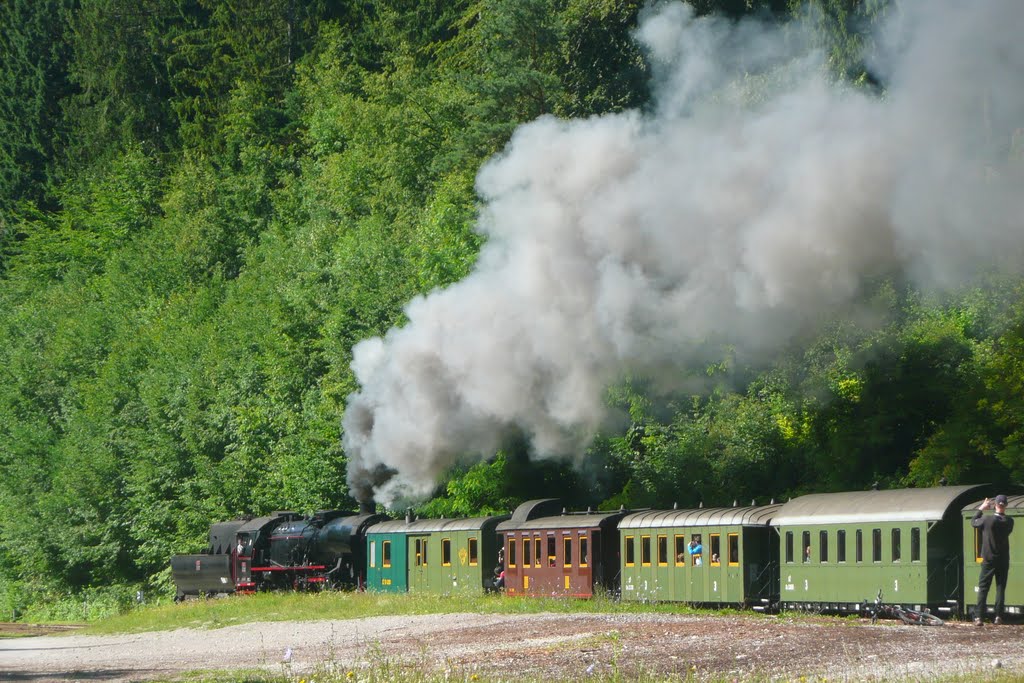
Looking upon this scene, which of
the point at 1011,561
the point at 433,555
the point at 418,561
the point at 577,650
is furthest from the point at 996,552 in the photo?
the point at 418,561

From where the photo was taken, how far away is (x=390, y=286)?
50125 millimetres

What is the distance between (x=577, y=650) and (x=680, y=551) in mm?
8143

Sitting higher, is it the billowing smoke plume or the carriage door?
the billowing smoke plume

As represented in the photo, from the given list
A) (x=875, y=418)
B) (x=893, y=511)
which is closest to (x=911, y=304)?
(x=875, y=418)

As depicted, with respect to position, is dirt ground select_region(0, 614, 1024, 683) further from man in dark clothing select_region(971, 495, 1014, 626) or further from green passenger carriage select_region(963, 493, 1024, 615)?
green passenger carriage select_region(963, 493, 1024, 615)

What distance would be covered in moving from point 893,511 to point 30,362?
52.9 meters

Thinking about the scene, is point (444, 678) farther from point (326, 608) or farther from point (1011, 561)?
point (326, 608)

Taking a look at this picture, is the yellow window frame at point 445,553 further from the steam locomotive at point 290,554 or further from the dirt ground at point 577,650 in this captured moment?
the dirt ground at point 577,650

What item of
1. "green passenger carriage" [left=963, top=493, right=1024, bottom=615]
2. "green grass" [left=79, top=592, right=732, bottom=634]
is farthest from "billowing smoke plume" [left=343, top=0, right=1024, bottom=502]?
"green grass" [left=79, top=592, right=732, bottom=634]

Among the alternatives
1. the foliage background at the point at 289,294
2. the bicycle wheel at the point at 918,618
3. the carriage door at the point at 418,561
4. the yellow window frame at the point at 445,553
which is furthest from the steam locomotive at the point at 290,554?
the bicycle wheel at the point at 918,618

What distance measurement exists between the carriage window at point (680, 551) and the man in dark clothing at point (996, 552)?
7.32 meters

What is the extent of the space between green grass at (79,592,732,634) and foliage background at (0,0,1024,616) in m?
8.46

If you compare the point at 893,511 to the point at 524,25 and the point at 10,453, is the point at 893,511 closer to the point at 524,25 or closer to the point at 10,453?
the point at 524,25

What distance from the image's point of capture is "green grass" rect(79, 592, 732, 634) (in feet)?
92.4
